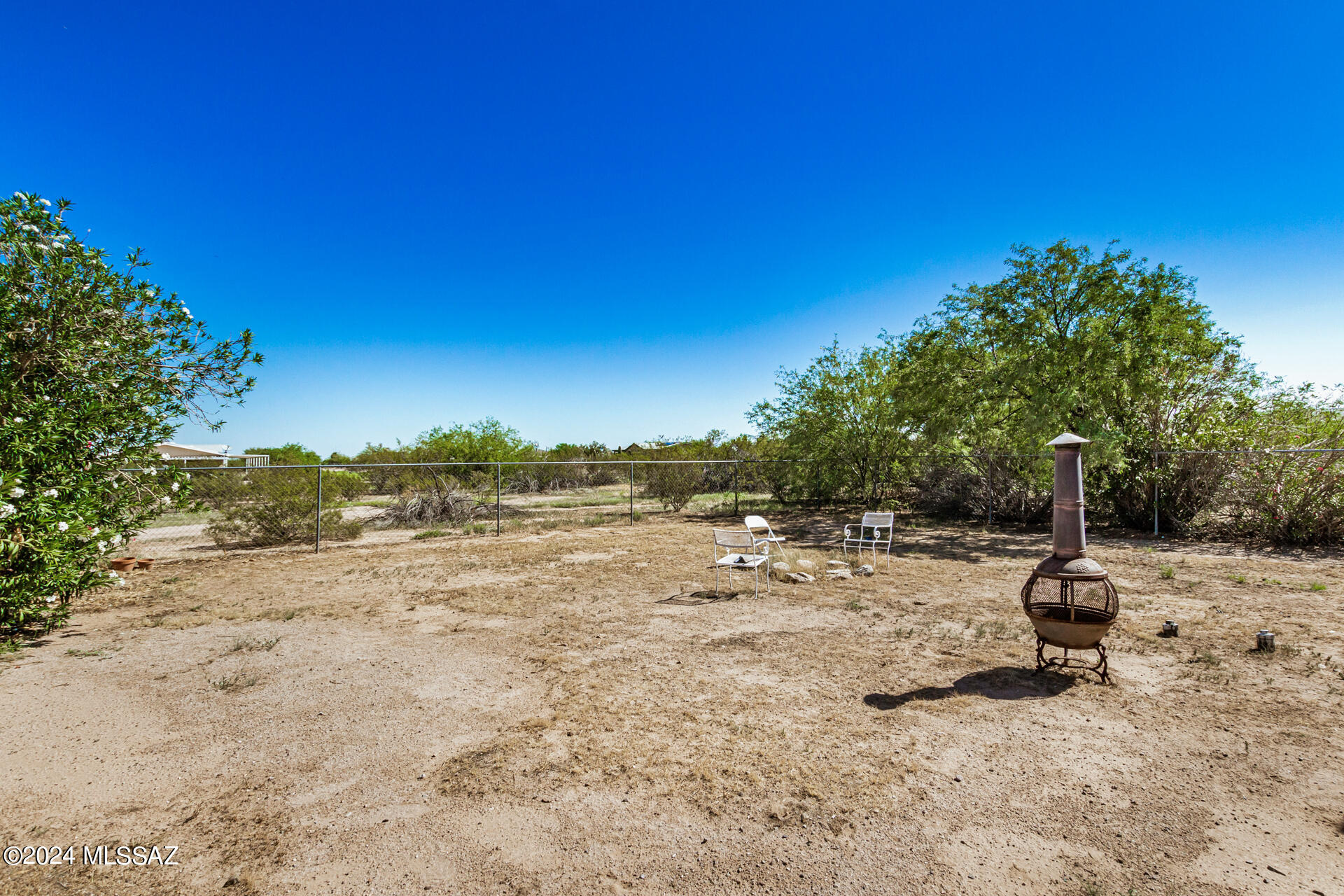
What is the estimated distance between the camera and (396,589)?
789 centimetres

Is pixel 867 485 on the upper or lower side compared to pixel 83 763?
upper

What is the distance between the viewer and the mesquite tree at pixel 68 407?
16.7ft

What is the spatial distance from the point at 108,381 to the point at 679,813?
7024 millimetres

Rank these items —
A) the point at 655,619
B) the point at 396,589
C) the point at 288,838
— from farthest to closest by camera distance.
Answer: the point at 396,589
the point at 655,619
the point at 288,838

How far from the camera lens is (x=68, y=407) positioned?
5652 millimetres

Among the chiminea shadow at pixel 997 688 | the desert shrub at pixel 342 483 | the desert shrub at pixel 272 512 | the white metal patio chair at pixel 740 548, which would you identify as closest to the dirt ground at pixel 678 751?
the chiminea shadow at pixel 997 688

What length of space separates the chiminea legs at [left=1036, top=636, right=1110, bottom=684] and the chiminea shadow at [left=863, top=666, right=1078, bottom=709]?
0.08 metres

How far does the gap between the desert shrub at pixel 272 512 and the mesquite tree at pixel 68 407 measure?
16.6ft

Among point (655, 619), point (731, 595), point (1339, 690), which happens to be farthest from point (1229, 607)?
point (655, 619)

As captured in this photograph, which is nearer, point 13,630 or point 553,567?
point 13,630

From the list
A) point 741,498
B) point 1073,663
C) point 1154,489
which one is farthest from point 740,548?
point 741,498

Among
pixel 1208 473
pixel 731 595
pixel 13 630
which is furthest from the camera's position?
pixel 1208 473

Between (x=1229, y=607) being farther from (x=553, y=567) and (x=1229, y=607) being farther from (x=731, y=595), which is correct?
(x=553, y=567)

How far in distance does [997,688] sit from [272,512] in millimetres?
12861
